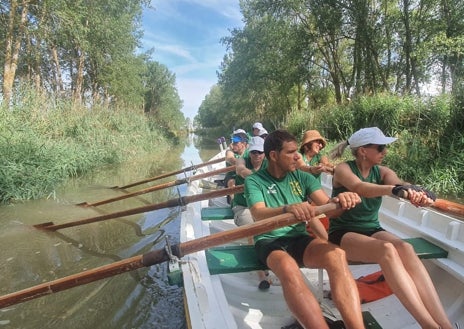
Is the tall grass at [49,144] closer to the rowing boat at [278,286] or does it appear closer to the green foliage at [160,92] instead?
the rowing boat at [278,286]

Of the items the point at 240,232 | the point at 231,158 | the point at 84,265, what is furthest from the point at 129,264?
the point at 231,158

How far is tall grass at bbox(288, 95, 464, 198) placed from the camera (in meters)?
5.95

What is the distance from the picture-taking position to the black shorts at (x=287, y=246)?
91.9 inches

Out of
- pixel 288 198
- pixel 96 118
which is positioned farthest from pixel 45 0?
pixel 288 198

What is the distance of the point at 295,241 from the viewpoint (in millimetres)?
2461

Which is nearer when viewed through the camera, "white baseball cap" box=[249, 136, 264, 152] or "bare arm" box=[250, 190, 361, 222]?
"bare arm" box=[250, 190, 361, 222]

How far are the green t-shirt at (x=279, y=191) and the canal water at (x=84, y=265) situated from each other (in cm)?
144

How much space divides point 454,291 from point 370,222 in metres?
0.77

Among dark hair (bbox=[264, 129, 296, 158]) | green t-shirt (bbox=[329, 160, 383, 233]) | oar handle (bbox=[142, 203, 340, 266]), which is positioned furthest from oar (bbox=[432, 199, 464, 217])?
dark hair (bbox=[264, 129, 296, 158])

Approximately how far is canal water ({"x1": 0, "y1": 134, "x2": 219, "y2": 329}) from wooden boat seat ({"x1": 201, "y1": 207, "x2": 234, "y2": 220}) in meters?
0.85

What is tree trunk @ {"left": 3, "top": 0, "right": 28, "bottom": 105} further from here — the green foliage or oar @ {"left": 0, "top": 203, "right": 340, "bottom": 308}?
the green foliage

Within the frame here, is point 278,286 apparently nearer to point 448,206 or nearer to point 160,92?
point 448,206

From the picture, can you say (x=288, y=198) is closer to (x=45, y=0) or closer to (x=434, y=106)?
(x=434, y=106)

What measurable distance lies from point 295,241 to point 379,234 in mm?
656
